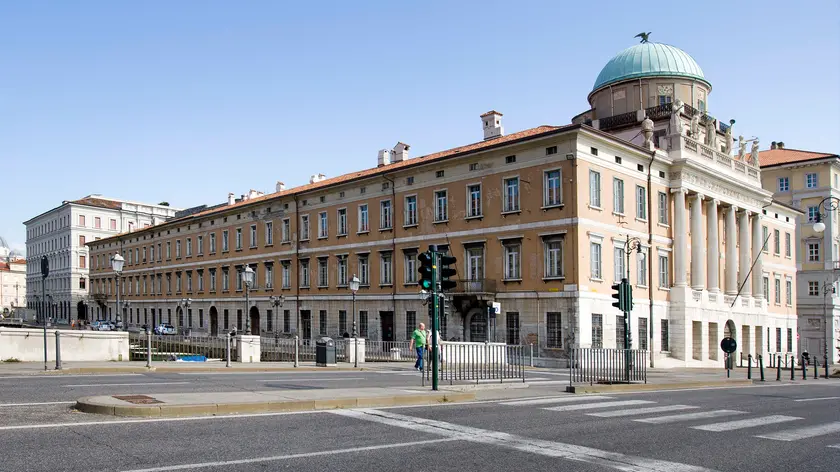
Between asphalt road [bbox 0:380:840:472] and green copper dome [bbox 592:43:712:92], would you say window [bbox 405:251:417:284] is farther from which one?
asphalt road [bbox 0:380:840:472]

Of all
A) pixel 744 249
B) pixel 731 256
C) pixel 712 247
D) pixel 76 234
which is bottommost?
pixel 731 256

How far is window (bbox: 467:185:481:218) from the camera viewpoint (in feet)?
137

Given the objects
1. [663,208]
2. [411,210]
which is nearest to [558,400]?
[411,210]

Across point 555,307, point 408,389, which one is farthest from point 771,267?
point 408,389

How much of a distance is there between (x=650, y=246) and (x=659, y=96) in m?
12.3

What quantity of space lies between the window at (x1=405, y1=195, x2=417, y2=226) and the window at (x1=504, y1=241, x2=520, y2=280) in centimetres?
734

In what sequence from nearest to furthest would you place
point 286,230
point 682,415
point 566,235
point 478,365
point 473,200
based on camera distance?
1. point 682,415
2. point 478,365
3. point 566,235
4. point 473,200
5. point 286,230

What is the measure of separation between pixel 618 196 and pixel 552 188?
4.59 metres

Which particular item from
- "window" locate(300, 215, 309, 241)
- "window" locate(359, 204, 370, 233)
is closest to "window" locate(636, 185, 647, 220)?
"window" locate(359, 204, 370, 233)

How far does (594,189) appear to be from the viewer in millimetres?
38812

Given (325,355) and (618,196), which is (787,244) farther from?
(325,355)

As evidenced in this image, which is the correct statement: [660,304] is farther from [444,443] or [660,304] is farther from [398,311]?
[444,443]

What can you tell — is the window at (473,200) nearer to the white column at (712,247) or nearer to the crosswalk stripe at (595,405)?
the white column at (712,247)

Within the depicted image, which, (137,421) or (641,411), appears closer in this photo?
(137,421)
